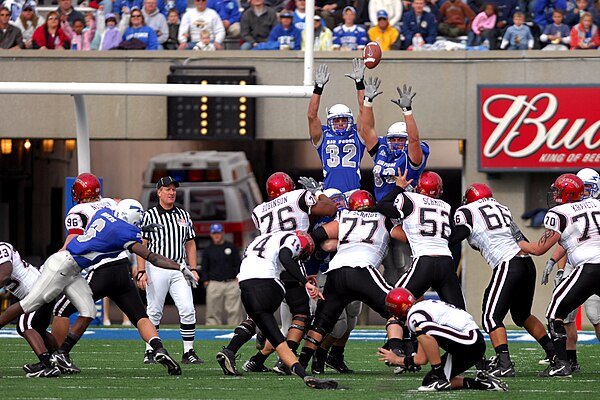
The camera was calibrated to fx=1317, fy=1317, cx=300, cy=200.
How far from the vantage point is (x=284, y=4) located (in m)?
17.9

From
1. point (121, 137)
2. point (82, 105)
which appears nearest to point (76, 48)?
point (121, 137)

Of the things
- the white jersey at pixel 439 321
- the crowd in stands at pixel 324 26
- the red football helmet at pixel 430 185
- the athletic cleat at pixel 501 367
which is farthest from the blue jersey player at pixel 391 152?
the crowd in stands at pixel 324 26

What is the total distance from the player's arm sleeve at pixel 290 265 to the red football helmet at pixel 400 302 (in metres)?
0.76

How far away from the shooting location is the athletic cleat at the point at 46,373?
9445mm

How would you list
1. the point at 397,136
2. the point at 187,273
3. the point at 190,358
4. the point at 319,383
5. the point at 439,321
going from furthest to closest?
the point at 190,358 → the point at 397,136 → the point at 187,273 → the point at 319,383 → the point at 439,321

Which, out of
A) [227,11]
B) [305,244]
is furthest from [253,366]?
[227,11]

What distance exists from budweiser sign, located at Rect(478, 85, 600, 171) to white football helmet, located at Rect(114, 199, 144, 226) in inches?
333

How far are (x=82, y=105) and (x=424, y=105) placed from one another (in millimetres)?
5466

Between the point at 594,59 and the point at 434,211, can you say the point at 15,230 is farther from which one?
the point at 434,211

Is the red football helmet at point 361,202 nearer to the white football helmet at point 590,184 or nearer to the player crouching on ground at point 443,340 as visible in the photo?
the player crouching on ground at point 443,340

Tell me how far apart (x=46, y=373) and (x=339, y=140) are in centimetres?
316

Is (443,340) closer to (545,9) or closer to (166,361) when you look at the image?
(166,361)

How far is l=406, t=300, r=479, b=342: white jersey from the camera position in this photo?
8.18m

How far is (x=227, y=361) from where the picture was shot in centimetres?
952
